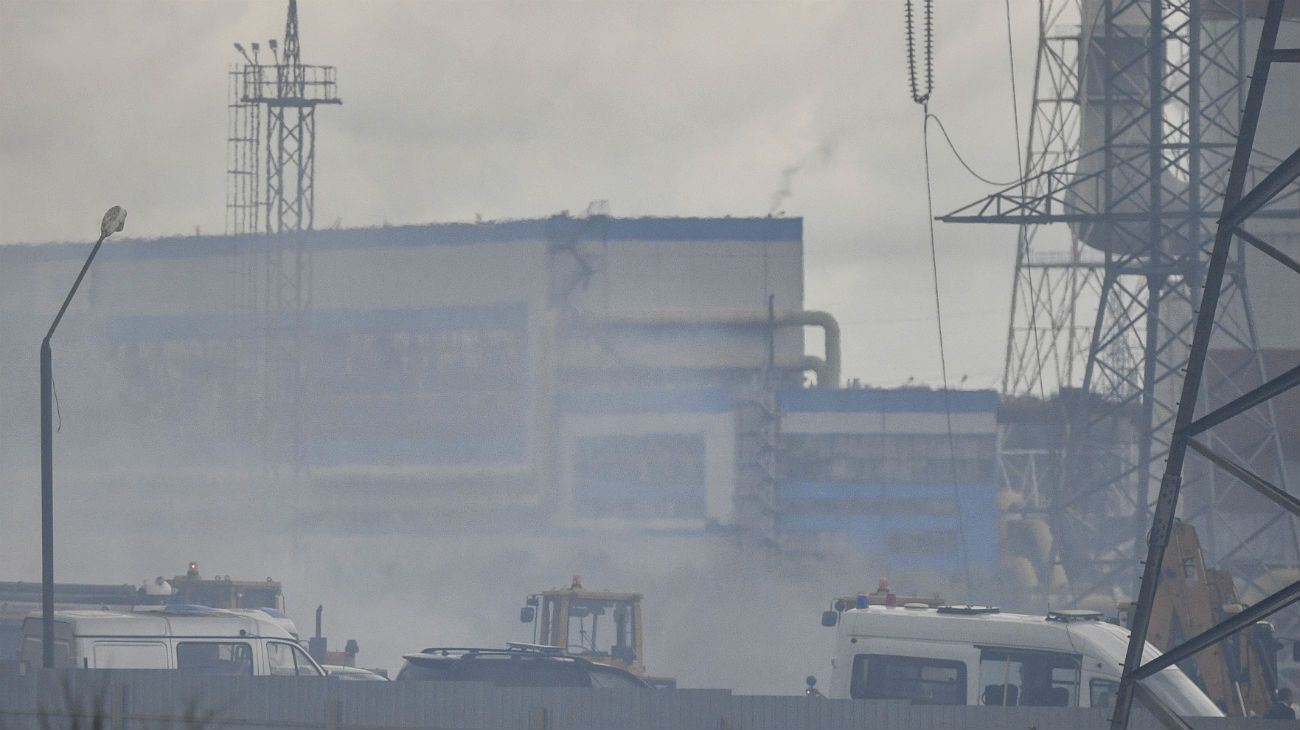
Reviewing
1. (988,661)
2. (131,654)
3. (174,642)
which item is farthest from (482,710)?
(131,654)

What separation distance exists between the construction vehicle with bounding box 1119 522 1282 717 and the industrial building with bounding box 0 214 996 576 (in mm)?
42281

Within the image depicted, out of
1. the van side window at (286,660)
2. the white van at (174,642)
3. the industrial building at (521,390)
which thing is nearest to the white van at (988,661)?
the white van at (174,642)

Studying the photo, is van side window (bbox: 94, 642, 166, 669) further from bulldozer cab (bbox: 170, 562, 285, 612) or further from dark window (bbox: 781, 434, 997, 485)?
dark window (bbox: 781, 434, 997, 485)

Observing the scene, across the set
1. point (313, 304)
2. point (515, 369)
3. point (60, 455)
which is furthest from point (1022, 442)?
point (60, 455)

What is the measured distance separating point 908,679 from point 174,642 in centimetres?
781

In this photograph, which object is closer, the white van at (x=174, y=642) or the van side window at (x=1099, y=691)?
the van side window at (x=1099, y=691)

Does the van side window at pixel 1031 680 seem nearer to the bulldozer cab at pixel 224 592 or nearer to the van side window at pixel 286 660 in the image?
the van side window at pixel 286 660

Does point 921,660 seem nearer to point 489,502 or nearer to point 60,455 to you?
point 489,502

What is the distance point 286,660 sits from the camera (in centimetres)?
2056

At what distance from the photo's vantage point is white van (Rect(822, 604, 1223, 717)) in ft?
56.1

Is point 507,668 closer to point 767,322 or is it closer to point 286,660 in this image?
point 286,660

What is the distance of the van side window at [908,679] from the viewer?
57.2ft

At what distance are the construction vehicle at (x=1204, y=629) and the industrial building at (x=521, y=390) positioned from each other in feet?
139

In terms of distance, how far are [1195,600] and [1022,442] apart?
61.7 meters
